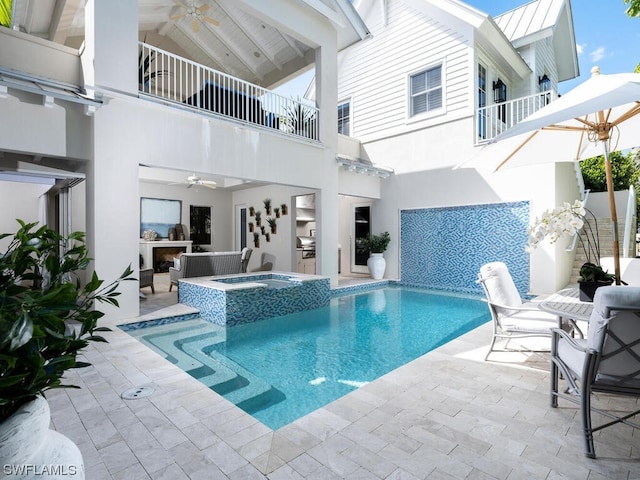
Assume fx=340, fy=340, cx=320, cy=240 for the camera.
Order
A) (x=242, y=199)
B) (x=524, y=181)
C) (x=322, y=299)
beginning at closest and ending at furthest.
A: (x=322, y=299) < (x=524, y=181) < (x=242, y=199)

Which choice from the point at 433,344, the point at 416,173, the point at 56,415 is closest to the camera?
the point at 56,415

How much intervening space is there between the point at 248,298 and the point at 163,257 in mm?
7323

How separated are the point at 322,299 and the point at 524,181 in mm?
5885

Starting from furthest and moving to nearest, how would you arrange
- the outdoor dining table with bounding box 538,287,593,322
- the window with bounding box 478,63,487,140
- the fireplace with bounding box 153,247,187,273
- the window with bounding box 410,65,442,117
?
the fireplace with bounding box 153,247,187,273
the window with bounding box 410,65,442,117
the window with bounding box 478,63,487,140
the outdoor dining table with bounding box 538,287,593,322

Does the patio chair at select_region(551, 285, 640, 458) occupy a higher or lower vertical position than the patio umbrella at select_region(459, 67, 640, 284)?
lower

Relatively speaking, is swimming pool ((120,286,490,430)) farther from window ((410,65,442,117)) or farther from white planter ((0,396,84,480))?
window ((410,65,442,117))

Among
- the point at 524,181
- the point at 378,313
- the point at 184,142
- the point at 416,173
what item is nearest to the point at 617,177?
the point at 524,181

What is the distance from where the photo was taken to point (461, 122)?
31.6 feet

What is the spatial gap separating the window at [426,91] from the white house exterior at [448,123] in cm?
3

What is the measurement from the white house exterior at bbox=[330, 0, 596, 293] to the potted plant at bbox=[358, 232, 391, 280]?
323 mm

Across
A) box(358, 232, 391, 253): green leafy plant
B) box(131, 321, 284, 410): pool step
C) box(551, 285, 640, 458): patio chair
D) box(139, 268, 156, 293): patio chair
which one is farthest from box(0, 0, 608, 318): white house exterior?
box(551, 285, 640, 458): patio chair

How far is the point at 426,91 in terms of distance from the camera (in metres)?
10.5

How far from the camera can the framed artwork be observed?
1209cm

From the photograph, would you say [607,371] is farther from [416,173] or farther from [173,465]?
[416,173]
